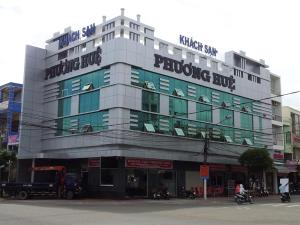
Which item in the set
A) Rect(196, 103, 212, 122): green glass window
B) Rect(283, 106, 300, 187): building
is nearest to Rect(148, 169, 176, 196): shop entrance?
Rect(196, 103, 212, 122): green glass window

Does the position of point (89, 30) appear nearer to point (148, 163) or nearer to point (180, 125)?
point (180, 125)

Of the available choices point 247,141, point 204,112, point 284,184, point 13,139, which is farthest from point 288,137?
point 13,139

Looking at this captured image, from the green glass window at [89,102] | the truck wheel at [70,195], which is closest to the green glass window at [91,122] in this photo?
the green glass window at [89,102]

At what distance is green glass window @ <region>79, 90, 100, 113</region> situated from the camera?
38.0 m

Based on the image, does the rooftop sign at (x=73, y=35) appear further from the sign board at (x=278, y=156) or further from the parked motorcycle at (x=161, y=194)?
the sign board at (x=278, y=156)

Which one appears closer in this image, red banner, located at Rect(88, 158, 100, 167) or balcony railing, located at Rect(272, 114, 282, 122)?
red banner, located at Rect(88, 158, 100, 167)

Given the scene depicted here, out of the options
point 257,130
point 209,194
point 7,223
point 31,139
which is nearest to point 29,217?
point 7,223

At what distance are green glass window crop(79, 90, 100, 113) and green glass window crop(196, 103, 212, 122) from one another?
10.5 metres

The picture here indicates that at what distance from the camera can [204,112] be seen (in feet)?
144

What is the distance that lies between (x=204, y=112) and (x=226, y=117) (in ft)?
11.5

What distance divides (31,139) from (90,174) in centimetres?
792

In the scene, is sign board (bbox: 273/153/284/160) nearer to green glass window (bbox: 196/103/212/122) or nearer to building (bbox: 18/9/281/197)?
building (bbox: 18/9/281/197)

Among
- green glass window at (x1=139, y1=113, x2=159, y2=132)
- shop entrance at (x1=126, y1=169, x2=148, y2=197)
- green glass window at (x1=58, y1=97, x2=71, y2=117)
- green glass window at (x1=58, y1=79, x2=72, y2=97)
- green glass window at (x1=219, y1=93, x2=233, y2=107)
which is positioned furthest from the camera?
green glass window at (x1=219, y1=93, x2=233, y2=107)

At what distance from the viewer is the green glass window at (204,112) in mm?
43125
